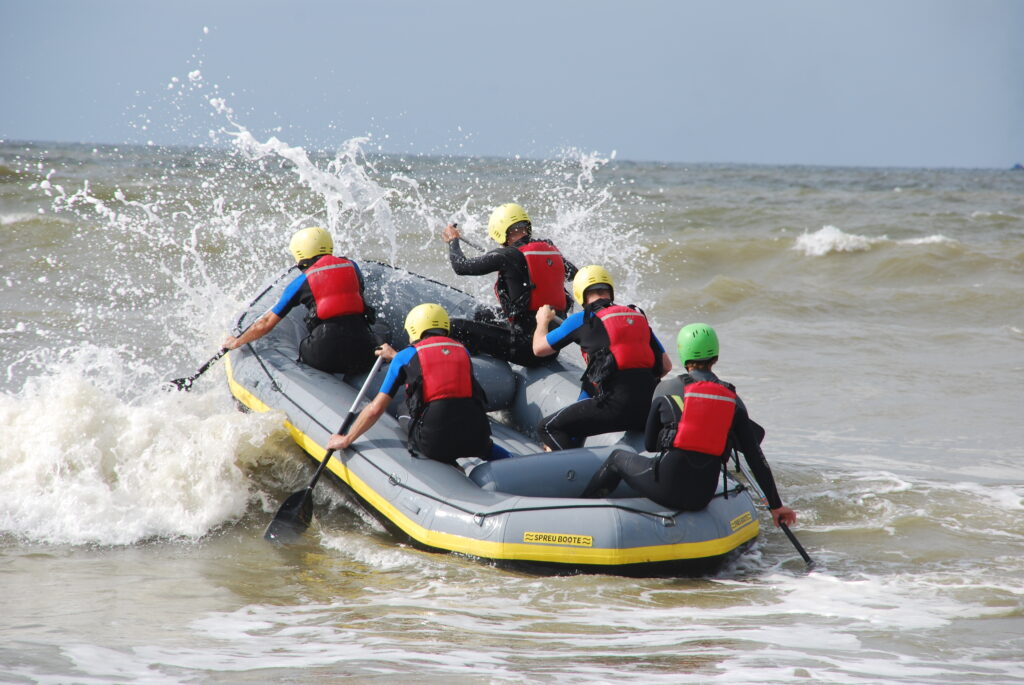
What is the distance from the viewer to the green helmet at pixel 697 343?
16.9 feet

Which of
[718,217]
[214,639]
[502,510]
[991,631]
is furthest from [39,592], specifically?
[718,217]

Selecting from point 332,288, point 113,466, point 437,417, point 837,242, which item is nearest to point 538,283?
point 332,288

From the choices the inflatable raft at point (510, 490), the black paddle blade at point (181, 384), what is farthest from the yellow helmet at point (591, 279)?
the black paddle blade at point (181, 384)

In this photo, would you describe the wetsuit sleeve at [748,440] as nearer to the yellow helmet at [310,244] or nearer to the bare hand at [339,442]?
the bare hand at [339,442]

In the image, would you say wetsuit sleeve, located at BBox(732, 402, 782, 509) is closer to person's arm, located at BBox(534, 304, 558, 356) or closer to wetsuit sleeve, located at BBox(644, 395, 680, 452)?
wetsuit sleeve, located at BBox(644, 395, 680, 452)

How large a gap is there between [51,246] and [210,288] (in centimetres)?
833

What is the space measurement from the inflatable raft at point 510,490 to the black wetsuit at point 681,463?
9cm

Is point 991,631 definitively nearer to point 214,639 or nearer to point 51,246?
point 214,639

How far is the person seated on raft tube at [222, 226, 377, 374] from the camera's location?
22.6ft

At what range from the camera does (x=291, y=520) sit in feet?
19.7

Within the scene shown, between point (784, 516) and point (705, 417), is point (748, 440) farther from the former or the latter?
point (784, 516)

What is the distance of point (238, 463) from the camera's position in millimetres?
6551

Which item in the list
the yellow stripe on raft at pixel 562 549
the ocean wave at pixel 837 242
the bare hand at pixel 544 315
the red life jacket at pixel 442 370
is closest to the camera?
the yellow stripe on raft at pixel 562 549

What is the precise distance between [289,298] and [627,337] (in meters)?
2.39
